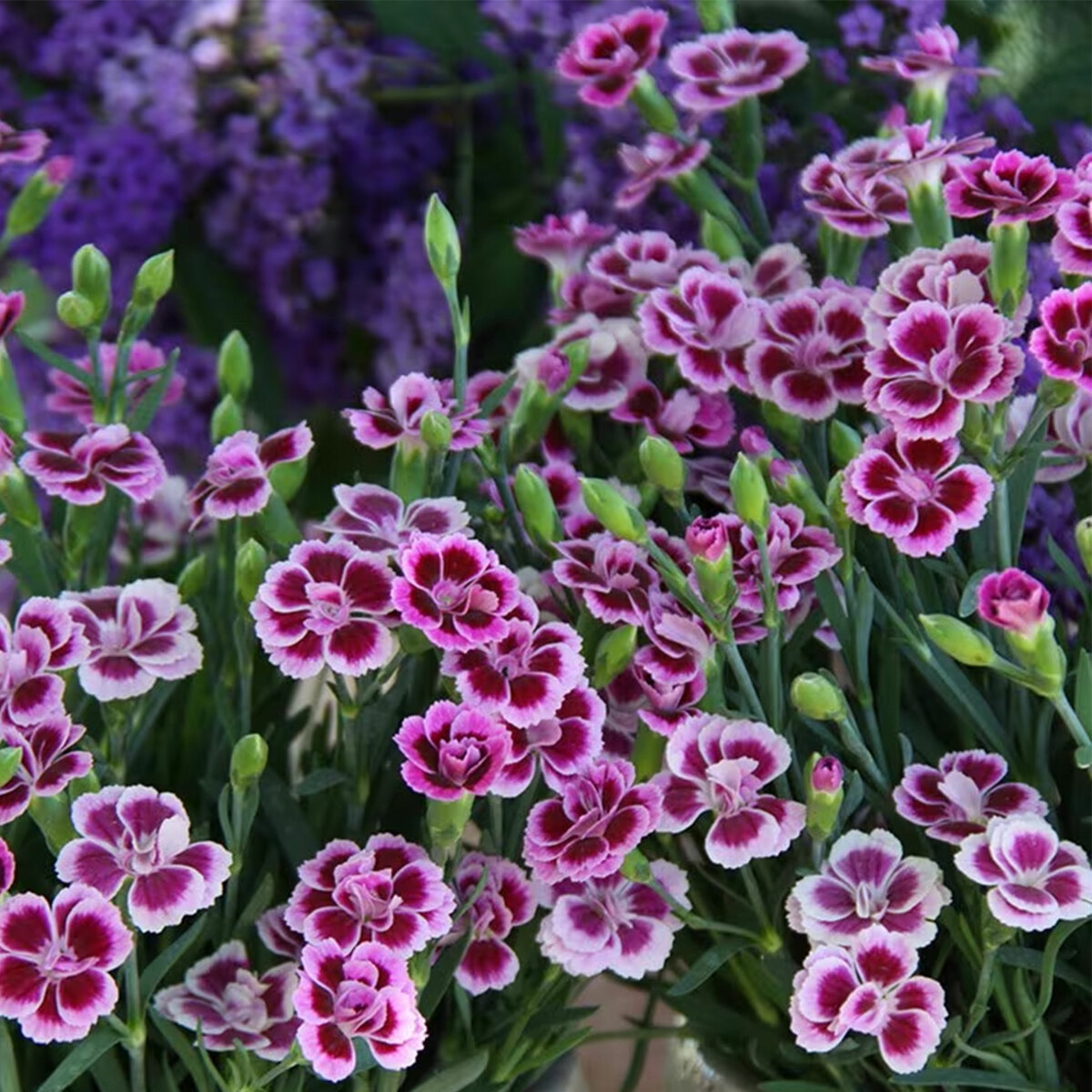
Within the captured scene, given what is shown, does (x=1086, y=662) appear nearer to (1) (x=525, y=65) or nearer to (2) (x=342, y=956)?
(2) (x=342, y=956)

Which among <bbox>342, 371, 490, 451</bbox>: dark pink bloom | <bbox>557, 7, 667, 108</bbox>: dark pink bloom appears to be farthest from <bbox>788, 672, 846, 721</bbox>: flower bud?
<bbox>557, 7, 667, 108</bbox>: dark pink bloom

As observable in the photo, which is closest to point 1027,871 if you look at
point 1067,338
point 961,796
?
point 961,796

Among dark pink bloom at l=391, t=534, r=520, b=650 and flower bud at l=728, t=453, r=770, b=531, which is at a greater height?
flower bud at l=728, t=453, r=770, b=531

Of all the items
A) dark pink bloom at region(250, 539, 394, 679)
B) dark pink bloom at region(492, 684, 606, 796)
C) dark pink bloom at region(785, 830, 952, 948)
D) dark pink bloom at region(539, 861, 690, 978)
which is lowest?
dark pink bloom at region(539, 861, 690, 978)

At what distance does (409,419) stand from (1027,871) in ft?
0.66

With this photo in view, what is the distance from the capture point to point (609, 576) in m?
0.45

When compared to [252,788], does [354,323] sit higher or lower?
lower

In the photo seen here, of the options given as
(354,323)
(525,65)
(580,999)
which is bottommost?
(580,999)

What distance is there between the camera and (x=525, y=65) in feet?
2.59

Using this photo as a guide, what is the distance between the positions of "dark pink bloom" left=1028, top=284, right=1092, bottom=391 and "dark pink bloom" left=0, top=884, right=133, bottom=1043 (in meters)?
0.26

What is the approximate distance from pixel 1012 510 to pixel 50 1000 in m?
0.29

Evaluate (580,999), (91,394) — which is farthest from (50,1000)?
(580,999)

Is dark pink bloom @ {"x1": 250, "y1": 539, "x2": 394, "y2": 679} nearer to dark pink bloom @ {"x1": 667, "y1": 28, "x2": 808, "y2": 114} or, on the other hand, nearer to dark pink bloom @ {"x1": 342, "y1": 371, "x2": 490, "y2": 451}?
dark pink bloom @ {"x1": 342, "y1": 371, "x2": 490, "y2": 451}

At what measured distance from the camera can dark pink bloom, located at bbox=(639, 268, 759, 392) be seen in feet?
1.63
